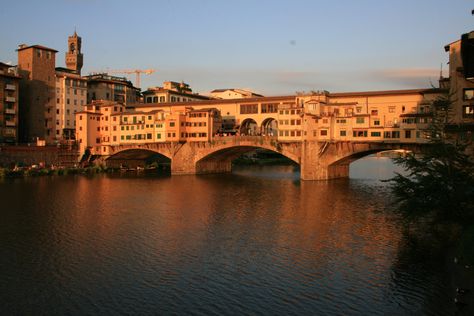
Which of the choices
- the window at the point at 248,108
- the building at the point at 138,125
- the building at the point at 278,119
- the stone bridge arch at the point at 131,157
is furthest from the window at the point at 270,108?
the stone bridge arch at the point at 131,157

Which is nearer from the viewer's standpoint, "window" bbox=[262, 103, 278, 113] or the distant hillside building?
"window" bbox=[262, 103, 278, 113]

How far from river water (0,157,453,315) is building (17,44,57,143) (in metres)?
46.3

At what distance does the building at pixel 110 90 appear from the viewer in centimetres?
10781

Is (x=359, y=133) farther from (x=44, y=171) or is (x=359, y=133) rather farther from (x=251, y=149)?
(x=44, y=171)

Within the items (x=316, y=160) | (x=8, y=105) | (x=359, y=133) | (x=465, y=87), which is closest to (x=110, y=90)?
(x=8, y=105)

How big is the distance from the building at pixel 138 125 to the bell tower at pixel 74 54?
130ft

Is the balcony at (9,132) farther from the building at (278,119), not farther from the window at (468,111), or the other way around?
the window at (468,111)

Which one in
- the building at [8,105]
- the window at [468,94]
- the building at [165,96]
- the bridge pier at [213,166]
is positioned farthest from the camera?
the building at [165,96]

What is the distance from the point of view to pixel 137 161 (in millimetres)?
96438

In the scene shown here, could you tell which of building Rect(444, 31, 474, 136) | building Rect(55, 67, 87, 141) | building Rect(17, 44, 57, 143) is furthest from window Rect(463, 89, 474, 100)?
building Rect(55, 67, 87, 141)

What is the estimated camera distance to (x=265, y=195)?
5466cm

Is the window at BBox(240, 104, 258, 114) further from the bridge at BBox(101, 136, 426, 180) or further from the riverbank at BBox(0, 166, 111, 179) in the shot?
the riverbank at BBox(0, 166, 111, 179)

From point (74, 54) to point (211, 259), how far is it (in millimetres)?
112389

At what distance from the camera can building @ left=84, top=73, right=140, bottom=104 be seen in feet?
354
